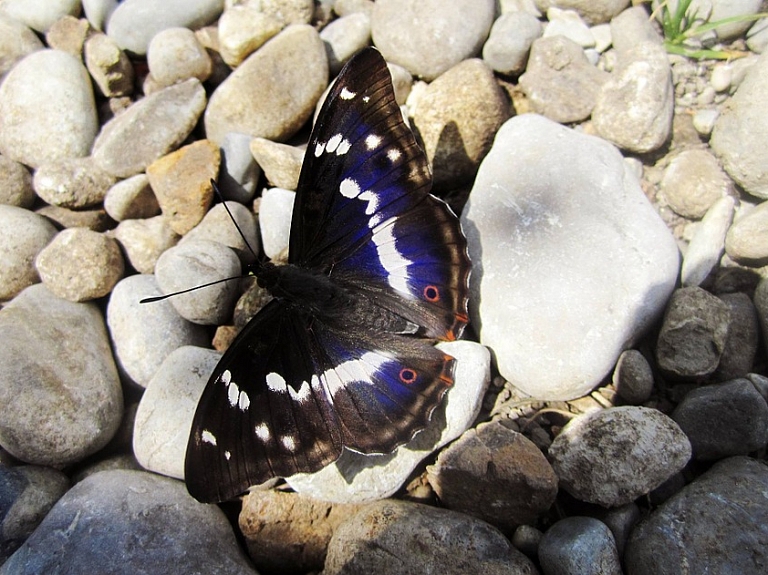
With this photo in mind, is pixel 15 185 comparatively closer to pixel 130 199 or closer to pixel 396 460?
pixel 130 199

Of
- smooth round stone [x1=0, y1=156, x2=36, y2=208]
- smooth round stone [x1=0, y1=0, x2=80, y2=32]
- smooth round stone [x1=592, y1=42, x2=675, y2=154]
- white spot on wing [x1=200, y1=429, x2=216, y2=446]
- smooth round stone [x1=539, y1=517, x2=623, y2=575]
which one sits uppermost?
smooth round stone [x1=0, y1=0, x2=80, y2=32]

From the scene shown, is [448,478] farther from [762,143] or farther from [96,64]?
[96,64]

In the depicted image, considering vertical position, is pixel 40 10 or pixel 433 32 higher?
pixel 40 10

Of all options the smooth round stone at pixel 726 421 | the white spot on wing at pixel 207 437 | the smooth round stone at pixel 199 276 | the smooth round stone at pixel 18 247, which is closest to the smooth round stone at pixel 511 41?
the smooth round stone at pixel 199 276

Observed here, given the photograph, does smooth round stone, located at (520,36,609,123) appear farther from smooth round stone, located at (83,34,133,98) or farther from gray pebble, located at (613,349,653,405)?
smooth round stone, located at (83,34,133,98)

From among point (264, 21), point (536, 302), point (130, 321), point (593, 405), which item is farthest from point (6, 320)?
point (593, 405)

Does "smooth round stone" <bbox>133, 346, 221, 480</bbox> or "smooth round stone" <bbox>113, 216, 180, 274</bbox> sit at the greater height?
"smooth round stone" <bbox>113, 216, 180, 274</bbox>

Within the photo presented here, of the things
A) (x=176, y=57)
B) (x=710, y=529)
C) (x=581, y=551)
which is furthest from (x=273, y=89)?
(x=710, y=529)

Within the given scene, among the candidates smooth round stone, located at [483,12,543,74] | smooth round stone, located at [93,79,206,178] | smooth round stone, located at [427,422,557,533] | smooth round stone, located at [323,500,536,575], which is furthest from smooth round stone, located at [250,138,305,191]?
smooth round stone, located at [323,500,536,575]
